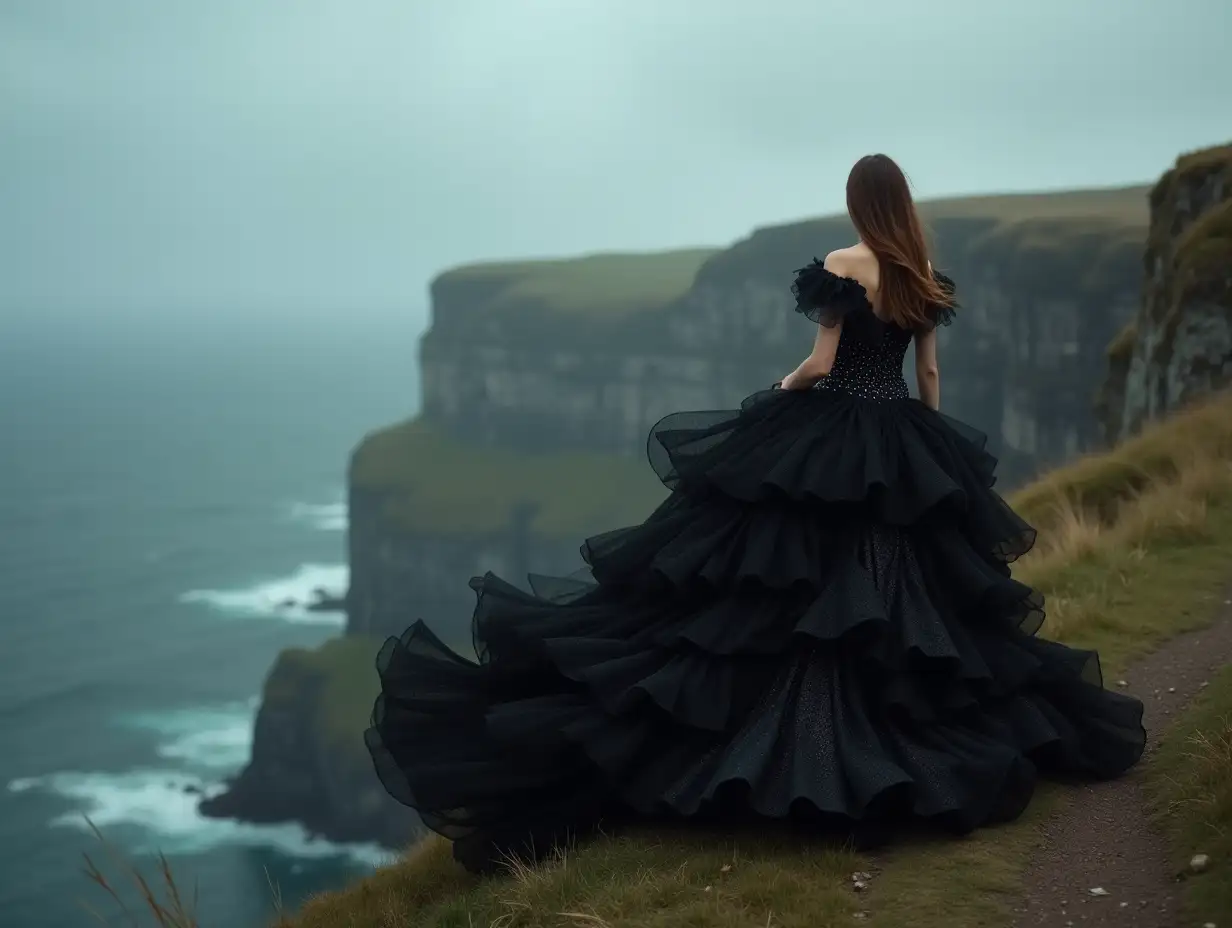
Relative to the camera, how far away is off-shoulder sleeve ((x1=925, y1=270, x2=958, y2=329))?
6.54 m

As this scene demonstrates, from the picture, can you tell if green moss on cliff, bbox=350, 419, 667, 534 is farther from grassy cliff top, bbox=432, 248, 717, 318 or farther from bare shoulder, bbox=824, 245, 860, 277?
bare shoulder, bbox=824, 245, 860, 277

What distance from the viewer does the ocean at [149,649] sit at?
51688mm

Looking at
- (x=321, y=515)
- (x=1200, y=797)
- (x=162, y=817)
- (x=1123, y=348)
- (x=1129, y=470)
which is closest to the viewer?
(x=1200, y=797)

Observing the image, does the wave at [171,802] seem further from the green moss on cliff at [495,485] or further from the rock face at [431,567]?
the green moss on cliff at [495,485]

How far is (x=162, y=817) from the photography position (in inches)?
2299

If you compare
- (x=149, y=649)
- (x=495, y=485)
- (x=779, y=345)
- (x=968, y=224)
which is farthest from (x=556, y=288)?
(x=149, y=649)

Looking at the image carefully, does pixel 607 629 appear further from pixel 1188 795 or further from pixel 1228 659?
pixel 1228 659

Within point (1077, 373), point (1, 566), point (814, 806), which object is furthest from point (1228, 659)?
point (1, 566)

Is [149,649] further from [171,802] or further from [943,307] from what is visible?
[943,307]

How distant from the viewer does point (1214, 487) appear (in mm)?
11781

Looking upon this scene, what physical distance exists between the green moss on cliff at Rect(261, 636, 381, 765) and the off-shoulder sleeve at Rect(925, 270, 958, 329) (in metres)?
61.1

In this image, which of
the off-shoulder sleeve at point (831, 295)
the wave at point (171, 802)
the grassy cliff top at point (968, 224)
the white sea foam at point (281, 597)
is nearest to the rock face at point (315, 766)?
the wave at point (171, 802)

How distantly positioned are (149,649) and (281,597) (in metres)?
19.4

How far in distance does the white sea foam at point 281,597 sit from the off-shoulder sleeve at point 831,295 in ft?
306
